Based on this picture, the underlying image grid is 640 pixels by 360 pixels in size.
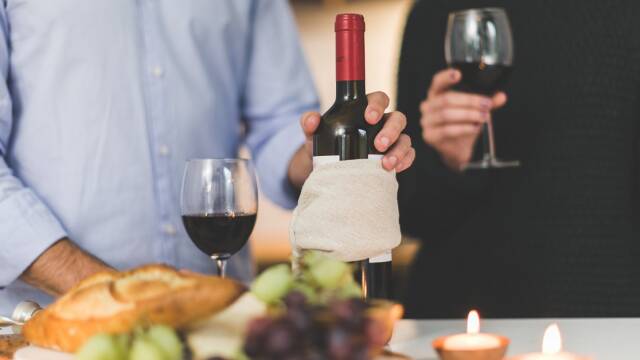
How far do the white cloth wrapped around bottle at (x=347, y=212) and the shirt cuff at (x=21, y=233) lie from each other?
0.52m

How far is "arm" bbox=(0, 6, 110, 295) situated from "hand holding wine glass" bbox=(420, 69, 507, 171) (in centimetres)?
62

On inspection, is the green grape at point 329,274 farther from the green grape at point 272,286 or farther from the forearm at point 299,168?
the forearm at point 299,168

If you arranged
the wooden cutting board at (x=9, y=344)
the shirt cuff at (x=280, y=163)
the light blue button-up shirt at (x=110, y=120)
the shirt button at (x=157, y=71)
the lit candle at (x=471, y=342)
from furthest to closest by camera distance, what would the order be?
the shirt cuff at (x=280, y=163)
the shirt button at (x=157, y=71)
the light blue button-up shirt at (x=110, y=120)
the wooden cutting board at (x=9, y=344)
the lit candle at (x=471, y=342)

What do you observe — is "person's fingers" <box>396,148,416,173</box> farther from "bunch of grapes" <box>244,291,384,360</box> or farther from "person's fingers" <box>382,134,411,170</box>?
"bunch of grapes" <box>244,291,384,360</box>

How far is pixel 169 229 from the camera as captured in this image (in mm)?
1453

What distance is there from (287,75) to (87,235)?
0.52 meters

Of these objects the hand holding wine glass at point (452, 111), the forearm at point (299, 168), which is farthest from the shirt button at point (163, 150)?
the hand holding wine glass at point (452, 111)

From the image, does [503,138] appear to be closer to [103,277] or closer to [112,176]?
[112,176]

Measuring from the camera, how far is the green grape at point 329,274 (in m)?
0.63

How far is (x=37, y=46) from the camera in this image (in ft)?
4.37

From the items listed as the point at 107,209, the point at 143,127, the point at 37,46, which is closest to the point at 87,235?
the point at 107,209

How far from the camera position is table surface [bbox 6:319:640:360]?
974mm

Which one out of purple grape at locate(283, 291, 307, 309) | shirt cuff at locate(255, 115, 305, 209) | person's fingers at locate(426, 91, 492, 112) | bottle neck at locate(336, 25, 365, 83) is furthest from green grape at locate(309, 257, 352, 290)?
shirt cuff at locate(255, 115, 305, 209)

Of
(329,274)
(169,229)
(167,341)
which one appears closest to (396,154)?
(329,274)
